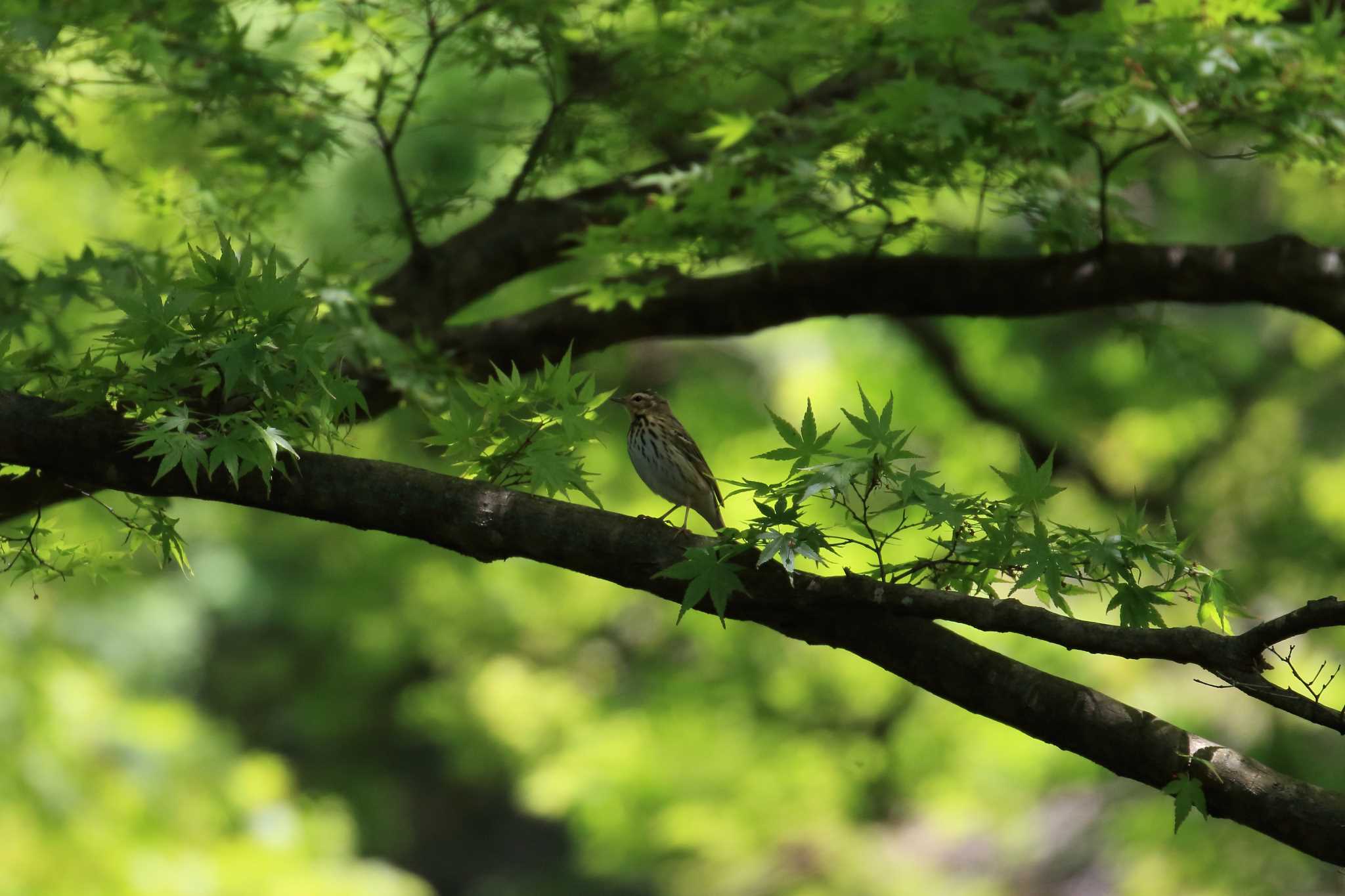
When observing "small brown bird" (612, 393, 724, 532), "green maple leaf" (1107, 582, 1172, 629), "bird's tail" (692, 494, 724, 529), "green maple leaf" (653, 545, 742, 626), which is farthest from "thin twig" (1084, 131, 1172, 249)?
"green maple leaf" (653, 545, 742, 626)

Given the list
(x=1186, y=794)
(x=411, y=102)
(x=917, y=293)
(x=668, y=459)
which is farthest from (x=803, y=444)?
(x=411, y=102)

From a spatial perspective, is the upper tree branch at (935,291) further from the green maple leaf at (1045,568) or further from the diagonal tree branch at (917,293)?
the green maple leaf at (1045,568)

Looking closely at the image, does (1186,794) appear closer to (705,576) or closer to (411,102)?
(705,576)

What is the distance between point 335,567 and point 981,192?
11.2 metres

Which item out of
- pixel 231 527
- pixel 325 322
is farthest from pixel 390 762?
pixel 325 322

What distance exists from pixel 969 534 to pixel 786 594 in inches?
17.4

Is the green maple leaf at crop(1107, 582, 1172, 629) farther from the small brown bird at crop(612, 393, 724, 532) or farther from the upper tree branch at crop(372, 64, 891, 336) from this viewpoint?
the upper tree branch at crop(372, 64, 891, 336)

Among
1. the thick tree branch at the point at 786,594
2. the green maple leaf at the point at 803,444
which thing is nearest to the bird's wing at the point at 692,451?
the thick tree branch at the point at 786,594

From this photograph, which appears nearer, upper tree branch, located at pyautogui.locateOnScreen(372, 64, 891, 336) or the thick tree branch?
the thick tree branch

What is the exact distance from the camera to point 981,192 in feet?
16.0

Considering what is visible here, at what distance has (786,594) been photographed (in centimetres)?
303

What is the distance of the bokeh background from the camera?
28.3ft

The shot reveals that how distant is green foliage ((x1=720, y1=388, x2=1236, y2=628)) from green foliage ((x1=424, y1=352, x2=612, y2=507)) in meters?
0.53

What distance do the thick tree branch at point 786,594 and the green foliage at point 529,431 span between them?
0.28ft
